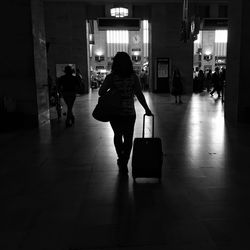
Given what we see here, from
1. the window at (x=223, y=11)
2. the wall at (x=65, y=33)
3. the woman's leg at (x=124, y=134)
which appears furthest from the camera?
the window at (x=223, y=11)

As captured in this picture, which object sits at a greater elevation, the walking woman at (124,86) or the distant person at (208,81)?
the walking woman at (124,86)

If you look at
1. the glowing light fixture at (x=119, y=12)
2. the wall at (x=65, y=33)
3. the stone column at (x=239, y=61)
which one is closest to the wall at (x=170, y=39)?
the glowing light fixture at (x=119, y=12)

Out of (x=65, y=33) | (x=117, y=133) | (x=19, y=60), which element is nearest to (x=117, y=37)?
(x=65, y=33)

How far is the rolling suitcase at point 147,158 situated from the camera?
4.27m

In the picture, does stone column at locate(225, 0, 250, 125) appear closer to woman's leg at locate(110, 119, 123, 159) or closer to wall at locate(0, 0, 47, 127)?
woman's leg at locate(110, 119, 123, 159)

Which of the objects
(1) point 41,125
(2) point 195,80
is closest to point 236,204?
(1) point 41,125

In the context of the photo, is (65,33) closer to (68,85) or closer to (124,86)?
(68,85)

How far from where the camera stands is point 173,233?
3.01 metres

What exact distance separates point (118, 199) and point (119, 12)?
65.6 feet

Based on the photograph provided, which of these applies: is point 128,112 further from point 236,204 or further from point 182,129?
point 182,129

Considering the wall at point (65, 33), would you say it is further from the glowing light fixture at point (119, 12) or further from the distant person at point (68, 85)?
the distant person at point (68, 85)

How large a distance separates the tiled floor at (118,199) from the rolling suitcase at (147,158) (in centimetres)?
18

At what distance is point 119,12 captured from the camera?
22000mm

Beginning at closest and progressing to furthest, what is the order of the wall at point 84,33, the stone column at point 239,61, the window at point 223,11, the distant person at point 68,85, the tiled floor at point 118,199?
the tiled floor at point 118,199 < the stone column at point 239,61 < the distant person at point 68,85 < the wall at point 84,33 < the window at point 223,11
